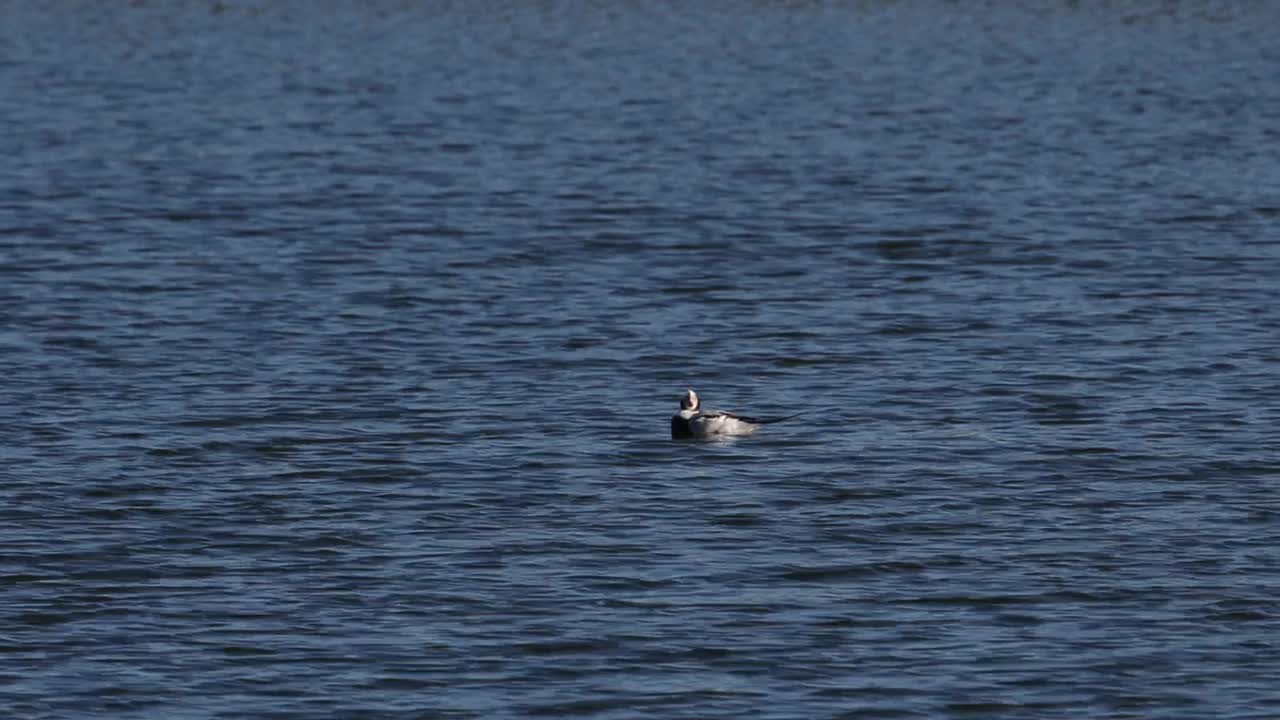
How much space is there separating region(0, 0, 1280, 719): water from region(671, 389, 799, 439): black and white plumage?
0.76ft

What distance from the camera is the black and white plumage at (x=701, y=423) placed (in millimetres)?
24047

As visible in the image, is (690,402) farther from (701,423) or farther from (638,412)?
(638,412)

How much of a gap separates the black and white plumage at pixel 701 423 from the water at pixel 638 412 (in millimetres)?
230

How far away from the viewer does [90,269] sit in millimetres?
35125

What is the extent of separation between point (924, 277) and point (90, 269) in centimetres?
1140

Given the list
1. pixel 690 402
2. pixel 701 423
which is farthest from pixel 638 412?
pixel 701 423

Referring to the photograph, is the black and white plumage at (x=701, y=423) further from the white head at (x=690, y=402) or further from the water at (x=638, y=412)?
the water at (x=638, y=412)

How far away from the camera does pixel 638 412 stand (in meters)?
25.8

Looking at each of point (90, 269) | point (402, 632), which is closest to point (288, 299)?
point (90, 269)

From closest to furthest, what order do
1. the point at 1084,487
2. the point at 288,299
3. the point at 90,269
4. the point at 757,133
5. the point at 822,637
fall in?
the point at 822,637 → the point at 1084,487 → the point at 288,299 → the point at 90,269 → the point at 757,133

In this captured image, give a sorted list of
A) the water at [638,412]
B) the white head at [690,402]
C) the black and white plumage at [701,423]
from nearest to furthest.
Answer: the water at [638,412]
the black and white plumage at [701,423]
the white head at [690,402]

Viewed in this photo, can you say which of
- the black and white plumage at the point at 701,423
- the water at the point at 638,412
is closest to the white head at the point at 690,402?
the black and white plumage at the point at 701,423

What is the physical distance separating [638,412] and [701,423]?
189 cm

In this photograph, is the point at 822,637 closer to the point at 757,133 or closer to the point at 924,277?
the point at 924,277
